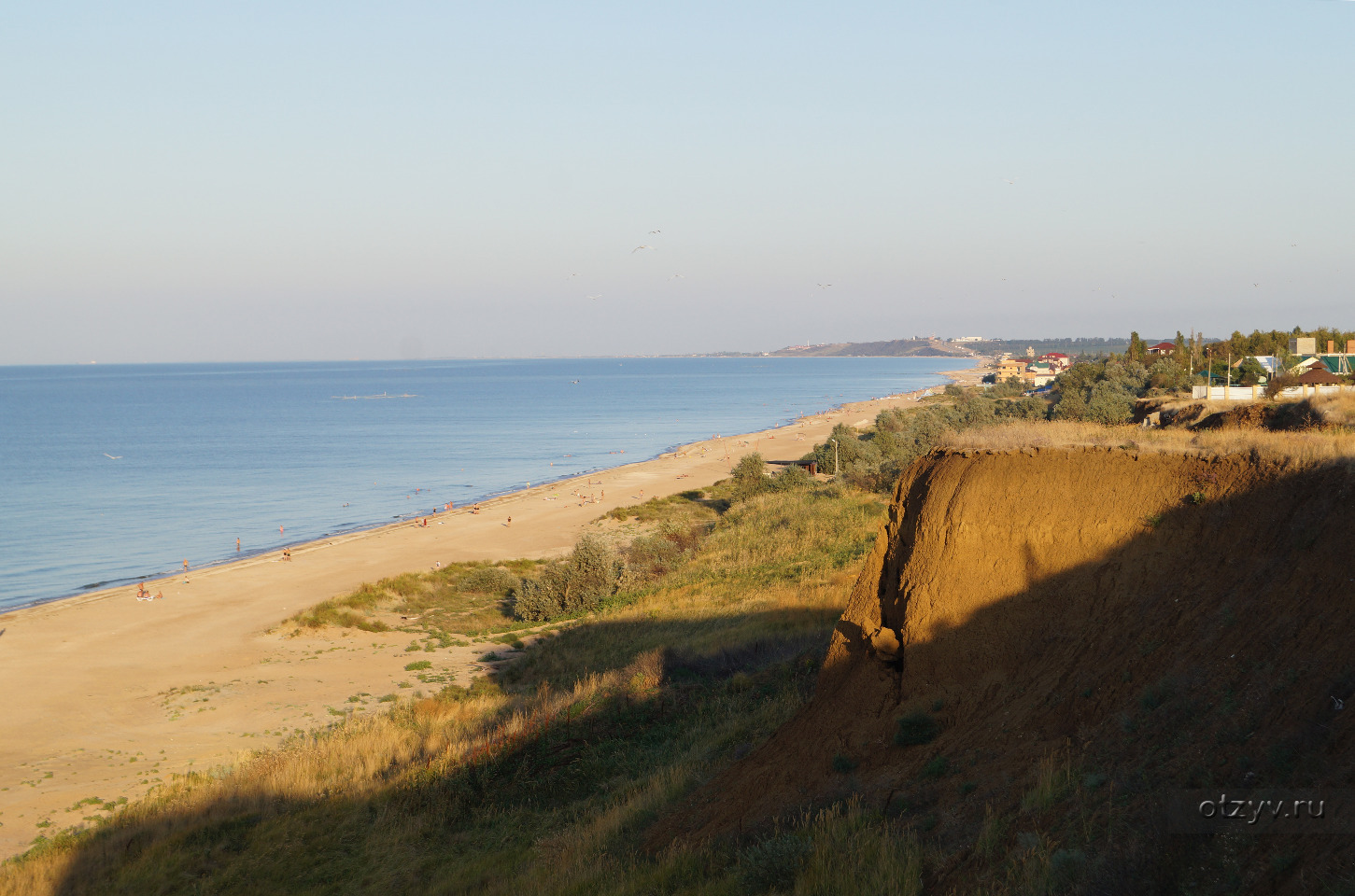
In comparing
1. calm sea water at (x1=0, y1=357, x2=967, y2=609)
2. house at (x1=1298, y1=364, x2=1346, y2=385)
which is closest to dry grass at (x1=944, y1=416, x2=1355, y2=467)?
house at (x1=1298, y1=364, x2=1346, y2=385)

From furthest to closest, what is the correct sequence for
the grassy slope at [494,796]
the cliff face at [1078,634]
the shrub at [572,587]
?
the shrub at [572,587] → the grassy slope at [494,796] → the cliff face at [1078,634]

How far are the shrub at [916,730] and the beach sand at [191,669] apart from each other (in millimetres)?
14618

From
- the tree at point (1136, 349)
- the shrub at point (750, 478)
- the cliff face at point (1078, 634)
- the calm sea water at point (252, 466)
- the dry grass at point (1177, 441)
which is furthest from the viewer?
the tree at point (1136, 349)

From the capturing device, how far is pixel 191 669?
27547 millimetres

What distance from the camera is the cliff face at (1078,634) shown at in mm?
7270

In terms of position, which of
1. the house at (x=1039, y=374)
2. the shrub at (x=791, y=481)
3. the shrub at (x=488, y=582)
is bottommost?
the shrub at (x=488, y=582)

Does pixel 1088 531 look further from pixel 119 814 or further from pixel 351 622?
pixel 351 622

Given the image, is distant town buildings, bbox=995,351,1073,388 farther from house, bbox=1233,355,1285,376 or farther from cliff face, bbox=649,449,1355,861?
cliff face, bbox=649,449,1355,861

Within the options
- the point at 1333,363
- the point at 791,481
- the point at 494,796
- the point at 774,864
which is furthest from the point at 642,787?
the point at 1333,363

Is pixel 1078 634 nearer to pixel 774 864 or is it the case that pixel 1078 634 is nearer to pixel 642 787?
pixel 774 864

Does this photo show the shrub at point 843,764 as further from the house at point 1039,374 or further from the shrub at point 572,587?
the house at point 1039,374

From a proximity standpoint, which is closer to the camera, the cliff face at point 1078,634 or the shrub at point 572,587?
the cliff face at point 1078,634

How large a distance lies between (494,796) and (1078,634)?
8.80 meters

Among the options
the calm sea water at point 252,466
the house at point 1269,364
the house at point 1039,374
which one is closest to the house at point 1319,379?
the house at point 1269,364
